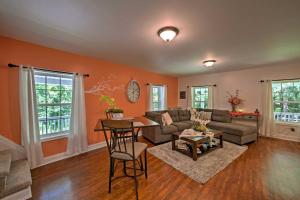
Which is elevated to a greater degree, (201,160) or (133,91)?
(133,91)

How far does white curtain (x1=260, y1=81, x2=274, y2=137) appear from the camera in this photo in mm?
4195

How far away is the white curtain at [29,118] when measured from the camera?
→ 7.68ft

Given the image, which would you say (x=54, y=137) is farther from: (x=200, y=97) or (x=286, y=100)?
(x=286, y=100)

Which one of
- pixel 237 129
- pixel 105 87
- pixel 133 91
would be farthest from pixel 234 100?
pixel 105 87

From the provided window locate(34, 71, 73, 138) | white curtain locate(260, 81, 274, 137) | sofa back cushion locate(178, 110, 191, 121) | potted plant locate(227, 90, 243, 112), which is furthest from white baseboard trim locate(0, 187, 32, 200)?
white curtain locate(260, 81, 274, 137)

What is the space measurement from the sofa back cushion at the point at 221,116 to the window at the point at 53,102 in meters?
4.47

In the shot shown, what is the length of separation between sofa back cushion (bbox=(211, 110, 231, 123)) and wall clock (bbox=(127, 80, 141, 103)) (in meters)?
2.79

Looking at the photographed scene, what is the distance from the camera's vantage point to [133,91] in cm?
441

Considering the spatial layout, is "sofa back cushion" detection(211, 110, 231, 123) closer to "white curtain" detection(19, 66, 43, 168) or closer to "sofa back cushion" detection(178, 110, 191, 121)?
"sofa back cushion" detection(178, 110, 191, 121)

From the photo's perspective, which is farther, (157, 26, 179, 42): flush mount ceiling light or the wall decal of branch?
the wall decal of branch

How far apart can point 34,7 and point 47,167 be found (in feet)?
8.57

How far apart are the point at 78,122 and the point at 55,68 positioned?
1261 millimetres

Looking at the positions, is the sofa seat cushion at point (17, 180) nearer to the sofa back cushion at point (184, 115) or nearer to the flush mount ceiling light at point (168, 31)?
the flush mount ceiling light at point (168, 31)

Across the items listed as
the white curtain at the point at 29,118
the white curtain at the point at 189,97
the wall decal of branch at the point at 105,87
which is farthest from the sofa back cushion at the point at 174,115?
the white curtain at the point at 29,118
